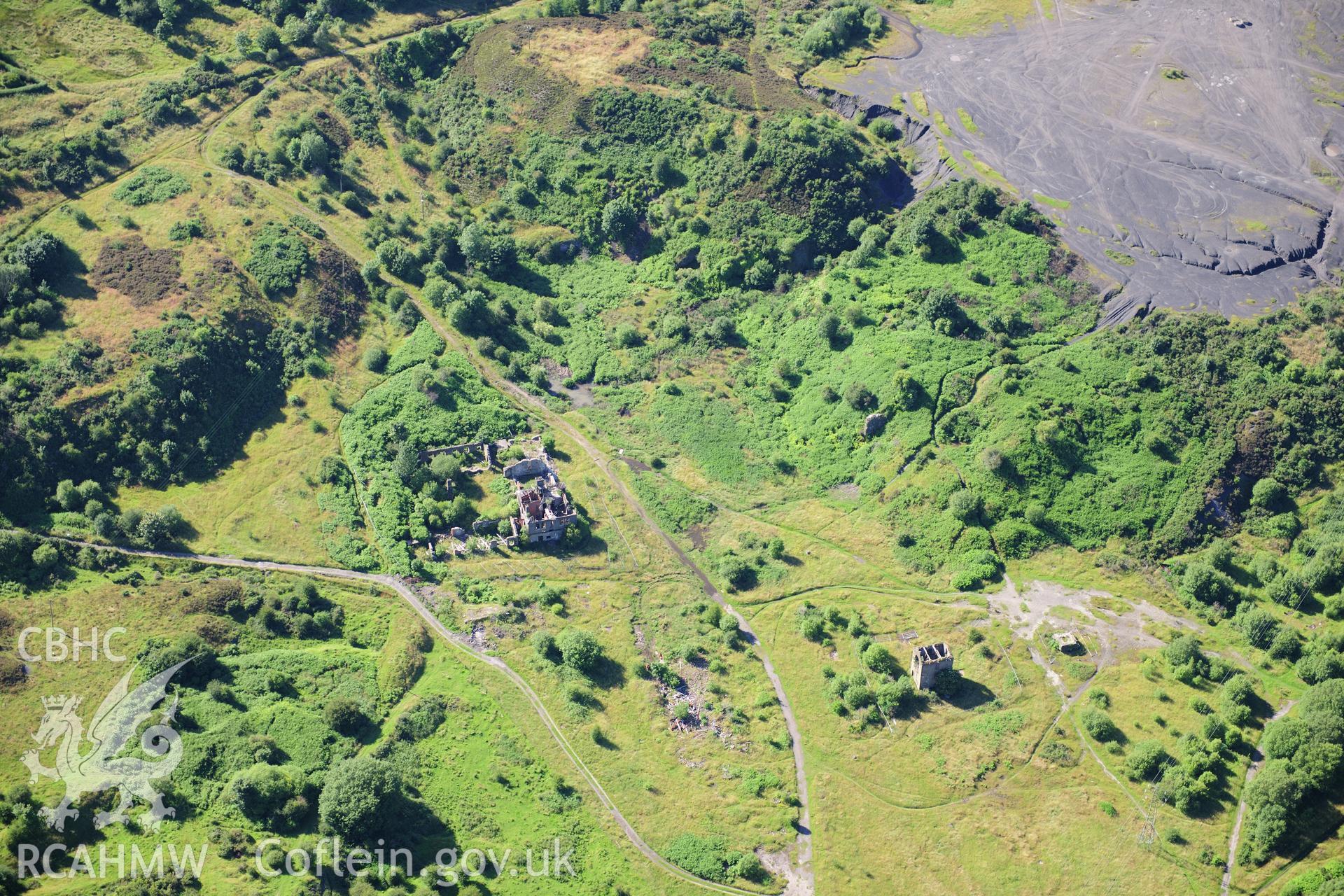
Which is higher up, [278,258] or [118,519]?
[278,258]

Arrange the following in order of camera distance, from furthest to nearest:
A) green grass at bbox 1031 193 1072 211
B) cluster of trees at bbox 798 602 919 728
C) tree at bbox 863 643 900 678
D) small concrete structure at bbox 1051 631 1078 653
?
1. green grass at bbox 1031 193 1072 211
2. small concrete structure at bbox 1051 631 1078 653
3. tree at bbox 863 643 900 678
4. cluster of trees at bbox 798 602 919 728

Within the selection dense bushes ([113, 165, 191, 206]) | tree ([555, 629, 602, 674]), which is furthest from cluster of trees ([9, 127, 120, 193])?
tree ([555, 629, 602, 674])

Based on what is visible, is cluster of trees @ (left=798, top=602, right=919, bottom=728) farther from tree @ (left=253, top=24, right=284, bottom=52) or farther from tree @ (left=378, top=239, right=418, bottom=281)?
tree @ (left=253, top=24, right=284, bottom=52)

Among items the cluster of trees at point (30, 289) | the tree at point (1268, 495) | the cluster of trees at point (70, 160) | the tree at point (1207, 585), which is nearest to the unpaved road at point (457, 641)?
the cluster of trees at point (30, 289)

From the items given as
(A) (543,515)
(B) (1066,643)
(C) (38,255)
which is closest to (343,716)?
(A) (543,515)

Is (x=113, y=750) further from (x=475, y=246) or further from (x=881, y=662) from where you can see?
(x=475, y=246)

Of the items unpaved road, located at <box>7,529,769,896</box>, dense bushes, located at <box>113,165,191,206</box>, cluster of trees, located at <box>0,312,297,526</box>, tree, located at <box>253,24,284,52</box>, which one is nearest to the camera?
unpaved road, located at <box>7,529,769,896</box>

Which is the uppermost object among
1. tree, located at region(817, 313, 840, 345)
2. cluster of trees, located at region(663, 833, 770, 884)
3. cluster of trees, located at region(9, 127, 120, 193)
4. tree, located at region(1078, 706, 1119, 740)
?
cluster of trees, located at region(9, 127, 120, 193)
